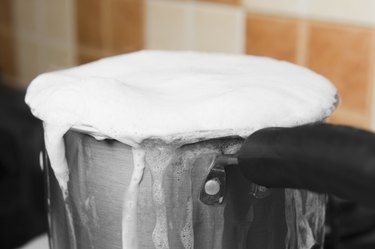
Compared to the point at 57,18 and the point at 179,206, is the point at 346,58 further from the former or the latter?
the point at 57,18

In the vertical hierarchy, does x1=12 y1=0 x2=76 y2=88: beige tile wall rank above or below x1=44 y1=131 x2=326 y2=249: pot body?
below

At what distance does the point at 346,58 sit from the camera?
2.04ft

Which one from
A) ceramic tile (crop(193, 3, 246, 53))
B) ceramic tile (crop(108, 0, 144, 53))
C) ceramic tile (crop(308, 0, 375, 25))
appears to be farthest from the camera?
ceramic tile (crop(108, 0, 144, 53))

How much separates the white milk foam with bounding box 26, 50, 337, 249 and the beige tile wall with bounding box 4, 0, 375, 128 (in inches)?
10.5

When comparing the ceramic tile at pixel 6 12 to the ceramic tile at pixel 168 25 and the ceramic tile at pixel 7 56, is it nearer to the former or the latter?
the ceramic tile at pixel 7 56

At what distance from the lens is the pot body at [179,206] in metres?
0.31

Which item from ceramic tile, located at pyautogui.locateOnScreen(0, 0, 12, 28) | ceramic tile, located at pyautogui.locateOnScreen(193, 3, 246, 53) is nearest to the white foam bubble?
ceramic tile, located at pyautogui.locateOnScreen(193, 3, 246, 53)

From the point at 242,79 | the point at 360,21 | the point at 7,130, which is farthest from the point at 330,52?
the point at 7,130

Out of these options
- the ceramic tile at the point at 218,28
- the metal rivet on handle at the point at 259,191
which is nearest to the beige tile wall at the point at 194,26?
the ceramic tile at the point at 218,28

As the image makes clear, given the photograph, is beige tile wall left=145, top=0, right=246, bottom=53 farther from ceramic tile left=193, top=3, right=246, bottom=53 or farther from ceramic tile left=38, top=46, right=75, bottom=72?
ceramic tile left=38, top=46, right=75, bottom=72

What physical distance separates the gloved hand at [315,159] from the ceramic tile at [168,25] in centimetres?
51

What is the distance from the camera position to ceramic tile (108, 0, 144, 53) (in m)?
0.84

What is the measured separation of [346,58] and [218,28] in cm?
17

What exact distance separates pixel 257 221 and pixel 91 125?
8 cm
